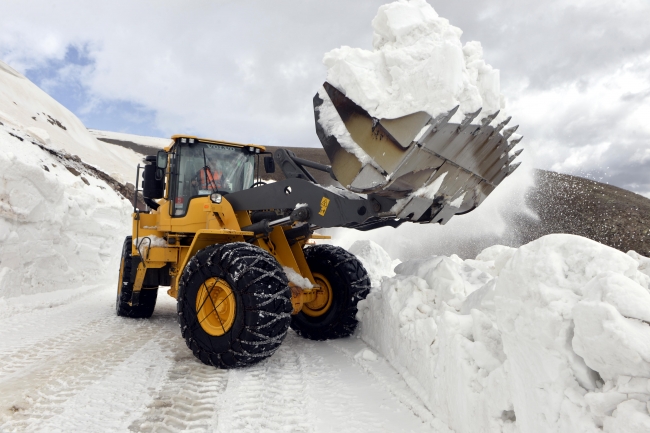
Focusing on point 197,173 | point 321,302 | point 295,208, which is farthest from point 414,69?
point 197,173

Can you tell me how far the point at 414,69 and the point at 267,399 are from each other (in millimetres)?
2618

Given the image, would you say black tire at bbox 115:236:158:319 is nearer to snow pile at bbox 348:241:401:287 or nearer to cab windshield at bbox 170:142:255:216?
cab windshield at bbox 170:142:255:216

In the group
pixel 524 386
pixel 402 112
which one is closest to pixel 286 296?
pixel 402 112

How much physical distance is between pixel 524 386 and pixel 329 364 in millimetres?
2229

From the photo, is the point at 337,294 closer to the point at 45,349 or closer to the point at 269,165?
the point at 269,165

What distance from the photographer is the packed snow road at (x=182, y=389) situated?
272 centimetres

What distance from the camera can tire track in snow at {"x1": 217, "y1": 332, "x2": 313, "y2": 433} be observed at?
2706mm

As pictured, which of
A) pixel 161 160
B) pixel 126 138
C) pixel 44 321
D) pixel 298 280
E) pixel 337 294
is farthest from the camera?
pixel 126 138

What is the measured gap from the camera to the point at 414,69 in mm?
3172

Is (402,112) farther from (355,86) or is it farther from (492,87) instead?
(492,87)

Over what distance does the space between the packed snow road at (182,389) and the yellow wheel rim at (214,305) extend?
394 millimetres

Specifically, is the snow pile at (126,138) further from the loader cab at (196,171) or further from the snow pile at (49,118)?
the loader cab at (196,171)

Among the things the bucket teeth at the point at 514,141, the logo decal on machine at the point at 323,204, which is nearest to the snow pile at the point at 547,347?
the logo decal on machine at the point at 323,204

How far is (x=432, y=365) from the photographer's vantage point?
2.93 metres
